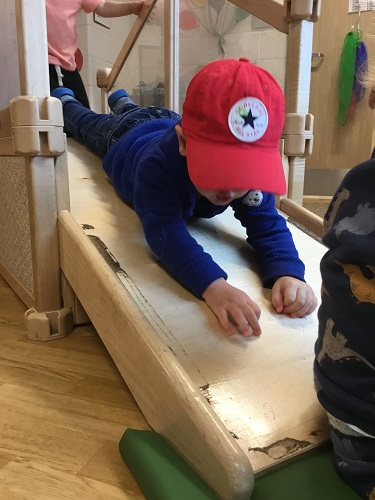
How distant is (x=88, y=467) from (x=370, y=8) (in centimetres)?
261

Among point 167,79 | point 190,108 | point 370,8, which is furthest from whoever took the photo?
point 370,8

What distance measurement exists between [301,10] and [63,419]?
980 mm

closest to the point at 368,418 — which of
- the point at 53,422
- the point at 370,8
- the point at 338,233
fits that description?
the point at 338,233

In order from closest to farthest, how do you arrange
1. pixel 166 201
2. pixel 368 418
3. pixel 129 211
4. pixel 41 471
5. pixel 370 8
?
pixel 368 418 → pixel 41 471 → pixel 166 201 → pixel 129 211 → pixel 370 8

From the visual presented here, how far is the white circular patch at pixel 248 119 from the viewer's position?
0.63 metres

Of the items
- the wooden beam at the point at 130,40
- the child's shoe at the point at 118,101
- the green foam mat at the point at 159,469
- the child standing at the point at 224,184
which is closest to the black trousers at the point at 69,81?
the wooden beam at the point at 130,40

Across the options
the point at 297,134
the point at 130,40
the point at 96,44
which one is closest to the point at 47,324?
the point at 297,134

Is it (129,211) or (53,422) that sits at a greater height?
(129,211)

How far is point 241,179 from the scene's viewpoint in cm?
61

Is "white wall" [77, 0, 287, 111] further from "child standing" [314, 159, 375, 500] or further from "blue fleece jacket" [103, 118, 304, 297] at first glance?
"child standing" [314, 159, 375, 500]

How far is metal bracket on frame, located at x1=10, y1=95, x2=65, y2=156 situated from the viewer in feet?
2.66

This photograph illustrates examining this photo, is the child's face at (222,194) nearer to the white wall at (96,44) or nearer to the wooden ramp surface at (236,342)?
the wooden ramp surface at (236,342)

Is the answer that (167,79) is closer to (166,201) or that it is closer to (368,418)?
(166,201)

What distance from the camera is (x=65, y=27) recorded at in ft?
5.61
